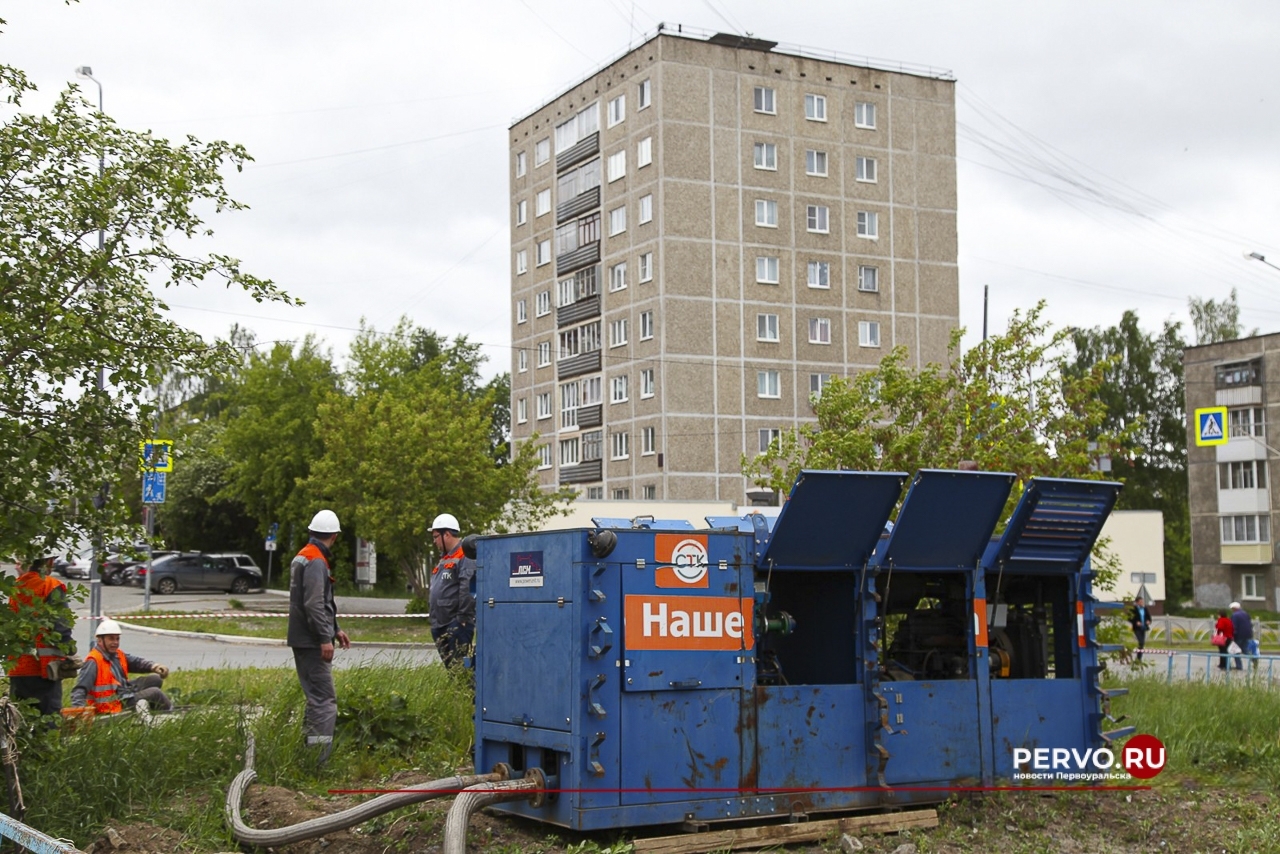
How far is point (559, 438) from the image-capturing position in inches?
2566

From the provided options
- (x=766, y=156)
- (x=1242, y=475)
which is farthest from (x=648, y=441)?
(x=1242, y=475)

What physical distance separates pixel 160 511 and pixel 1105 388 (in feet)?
163

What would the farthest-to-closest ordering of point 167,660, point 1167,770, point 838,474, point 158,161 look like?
point 167,660 < point 1167,770 < point 158,161 < point 838,474

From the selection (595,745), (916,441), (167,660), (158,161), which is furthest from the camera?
(167,660)

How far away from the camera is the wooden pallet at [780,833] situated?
809 centimetres

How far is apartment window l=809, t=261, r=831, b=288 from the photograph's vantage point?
60.5m

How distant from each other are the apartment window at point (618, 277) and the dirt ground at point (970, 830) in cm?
5090

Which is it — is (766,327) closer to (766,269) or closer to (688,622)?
(766,269)

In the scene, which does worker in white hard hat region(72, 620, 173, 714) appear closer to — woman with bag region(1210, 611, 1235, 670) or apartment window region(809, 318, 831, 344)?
woman with bag region(1210, 611, 1235, 670)

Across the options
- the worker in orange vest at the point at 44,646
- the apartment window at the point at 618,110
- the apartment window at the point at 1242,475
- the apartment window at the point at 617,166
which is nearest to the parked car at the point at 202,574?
the apartment window at the point at 617,166

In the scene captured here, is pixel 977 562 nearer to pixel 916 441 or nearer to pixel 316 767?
pixel 316 767

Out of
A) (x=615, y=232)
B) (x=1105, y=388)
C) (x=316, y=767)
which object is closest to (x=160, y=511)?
(x=615, y=232)

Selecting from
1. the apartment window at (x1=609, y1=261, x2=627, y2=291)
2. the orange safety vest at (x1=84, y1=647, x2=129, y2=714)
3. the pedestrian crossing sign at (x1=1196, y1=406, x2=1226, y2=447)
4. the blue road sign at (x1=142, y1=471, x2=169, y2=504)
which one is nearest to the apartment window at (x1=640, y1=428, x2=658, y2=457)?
the apartment window at (x1=609, y1=261, x2=627, y2=291)

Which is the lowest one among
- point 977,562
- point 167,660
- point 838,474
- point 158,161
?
point 167,660
